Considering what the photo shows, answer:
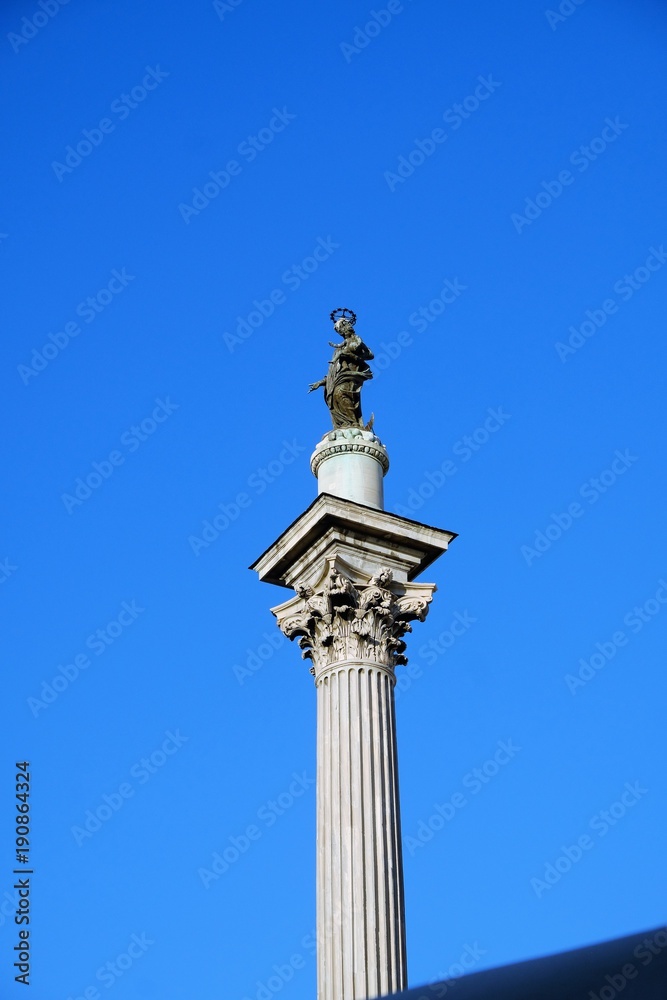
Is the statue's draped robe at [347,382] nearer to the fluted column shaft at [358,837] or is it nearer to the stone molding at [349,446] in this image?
the stone molding at [349,446]

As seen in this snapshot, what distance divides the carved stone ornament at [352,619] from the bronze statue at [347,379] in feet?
11.3

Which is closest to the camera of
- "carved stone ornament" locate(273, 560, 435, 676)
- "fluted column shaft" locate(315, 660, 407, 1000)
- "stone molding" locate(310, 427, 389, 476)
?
"fluted column shaft" locate(315, 660, 407, 1000)

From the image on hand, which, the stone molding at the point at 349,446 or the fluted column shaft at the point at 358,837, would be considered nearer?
the fluted column shaft at the point at 358,837

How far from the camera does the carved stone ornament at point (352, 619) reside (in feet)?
64.8

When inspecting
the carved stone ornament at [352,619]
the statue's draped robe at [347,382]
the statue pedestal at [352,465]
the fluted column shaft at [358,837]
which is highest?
the statue's draped robe at [347,382]

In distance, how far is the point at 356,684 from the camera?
1941 centimetres

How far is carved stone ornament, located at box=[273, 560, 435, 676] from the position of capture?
19766 mm

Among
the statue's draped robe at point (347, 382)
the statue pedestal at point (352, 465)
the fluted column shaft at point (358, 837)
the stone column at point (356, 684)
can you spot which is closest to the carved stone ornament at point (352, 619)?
the stone column at point (356, 684)

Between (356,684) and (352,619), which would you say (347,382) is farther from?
(356,684)

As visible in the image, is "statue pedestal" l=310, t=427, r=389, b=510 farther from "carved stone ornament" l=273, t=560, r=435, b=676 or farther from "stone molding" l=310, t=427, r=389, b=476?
"carved stone ornament" l=273, t=560, r=435, b=676

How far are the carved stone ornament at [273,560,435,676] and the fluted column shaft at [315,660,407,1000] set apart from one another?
24cm

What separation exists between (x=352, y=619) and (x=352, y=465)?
2.89 metres

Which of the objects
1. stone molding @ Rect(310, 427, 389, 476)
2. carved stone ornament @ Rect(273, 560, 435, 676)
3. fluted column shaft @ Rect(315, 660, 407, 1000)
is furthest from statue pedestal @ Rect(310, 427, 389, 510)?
fluted column shaft @ Rect(315, 660, 407, 1000)

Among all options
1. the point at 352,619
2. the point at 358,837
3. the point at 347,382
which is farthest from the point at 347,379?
the point at 358,837
